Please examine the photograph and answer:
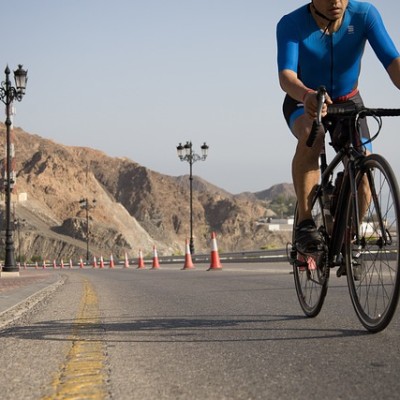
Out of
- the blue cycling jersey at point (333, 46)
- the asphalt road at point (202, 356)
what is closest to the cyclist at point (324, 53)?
the blue cycling jersey at point (333, 46)

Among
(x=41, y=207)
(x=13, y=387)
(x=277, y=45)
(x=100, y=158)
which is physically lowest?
(x=13, y=387)

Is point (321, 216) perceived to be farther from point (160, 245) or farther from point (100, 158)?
point (100, 158)

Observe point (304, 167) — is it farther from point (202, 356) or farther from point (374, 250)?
point (202, 356)

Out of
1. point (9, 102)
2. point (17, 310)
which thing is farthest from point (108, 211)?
point (17, 310)

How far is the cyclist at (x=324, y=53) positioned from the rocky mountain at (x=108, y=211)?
97419 millimetres

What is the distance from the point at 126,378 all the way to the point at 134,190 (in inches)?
5980

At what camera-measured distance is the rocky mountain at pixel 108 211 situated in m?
107

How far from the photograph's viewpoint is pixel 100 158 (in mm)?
173125

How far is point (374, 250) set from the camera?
4473mm

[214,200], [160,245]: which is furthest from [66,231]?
[214,200]

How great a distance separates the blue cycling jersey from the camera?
194 inches

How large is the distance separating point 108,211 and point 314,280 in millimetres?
114838

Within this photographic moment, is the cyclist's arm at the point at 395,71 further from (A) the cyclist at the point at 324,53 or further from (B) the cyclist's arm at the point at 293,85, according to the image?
(B) the cyclist's arm at the point at 293,85

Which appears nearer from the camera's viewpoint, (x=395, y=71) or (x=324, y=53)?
(x=395, y=71)
